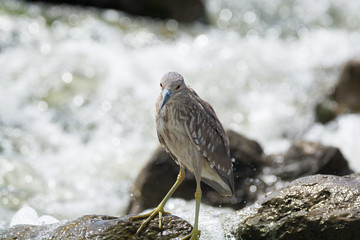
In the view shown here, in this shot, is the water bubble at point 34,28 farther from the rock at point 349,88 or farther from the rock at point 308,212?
the rock at point 308,212

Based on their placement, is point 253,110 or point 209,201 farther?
point 253,110

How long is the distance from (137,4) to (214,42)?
87.2 inches

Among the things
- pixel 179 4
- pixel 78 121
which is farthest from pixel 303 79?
pixel 78 121

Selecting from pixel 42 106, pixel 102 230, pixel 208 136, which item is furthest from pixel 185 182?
pixel 42 106

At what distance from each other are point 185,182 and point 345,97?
443 cm

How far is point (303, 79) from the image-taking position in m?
11.3

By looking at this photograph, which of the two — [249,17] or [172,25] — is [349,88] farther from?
[172,25]

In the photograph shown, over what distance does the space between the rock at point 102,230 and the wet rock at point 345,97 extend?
18.8 feet

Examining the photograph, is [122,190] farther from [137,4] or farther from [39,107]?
[137,4]

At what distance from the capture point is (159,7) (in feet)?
43.2

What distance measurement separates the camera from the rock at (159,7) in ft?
43.2

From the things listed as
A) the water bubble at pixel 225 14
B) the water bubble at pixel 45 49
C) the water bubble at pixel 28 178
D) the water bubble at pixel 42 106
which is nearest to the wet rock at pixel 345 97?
the water bubble at pixel 225 14

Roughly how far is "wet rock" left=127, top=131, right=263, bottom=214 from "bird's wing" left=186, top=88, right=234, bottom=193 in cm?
154

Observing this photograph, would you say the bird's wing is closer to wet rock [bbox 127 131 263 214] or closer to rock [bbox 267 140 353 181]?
wet rock [bbox 127 131 263 214]
